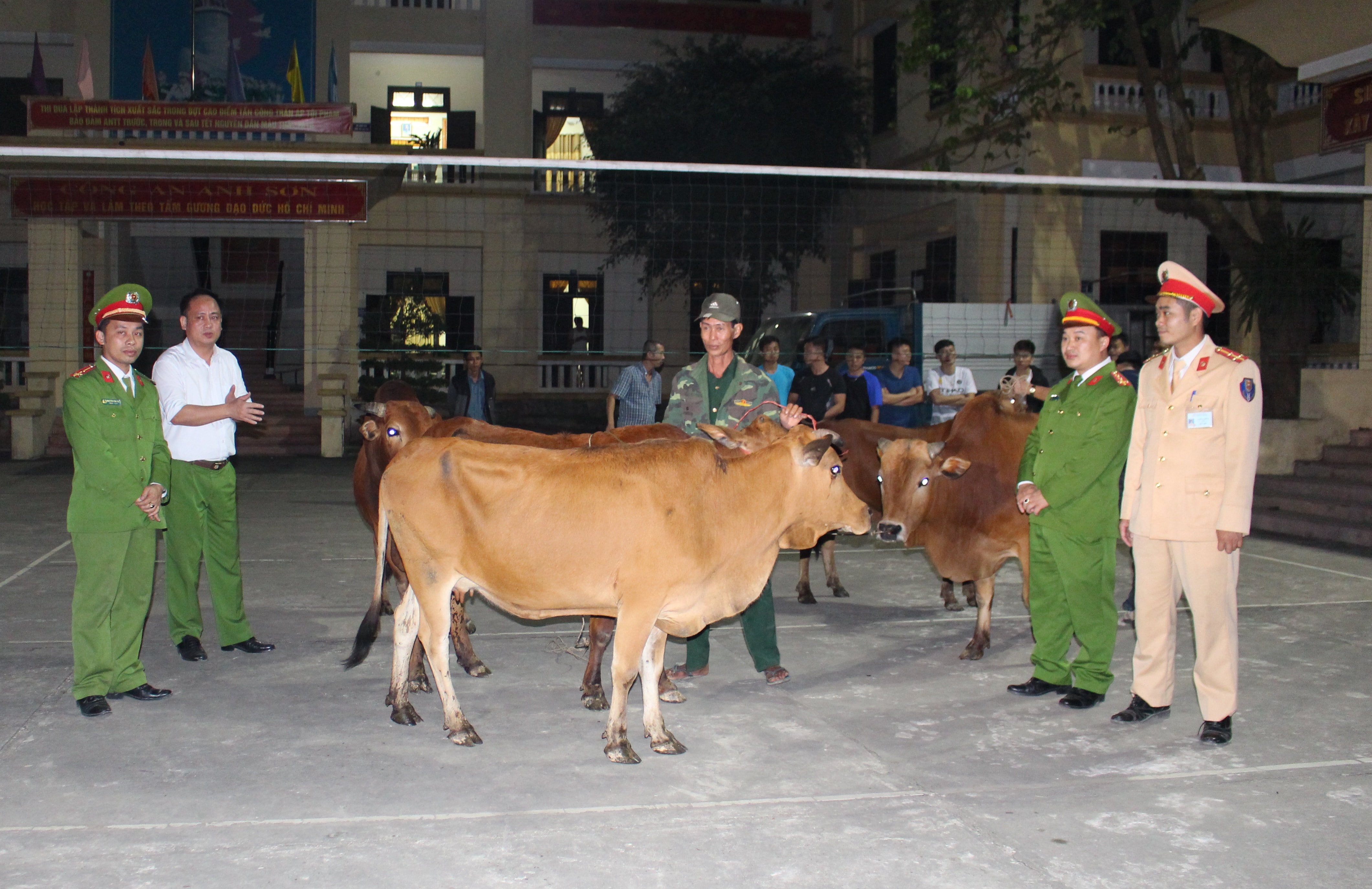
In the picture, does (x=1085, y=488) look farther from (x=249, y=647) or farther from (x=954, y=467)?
(x=249, y=647)

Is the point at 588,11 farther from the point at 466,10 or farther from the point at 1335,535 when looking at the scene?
the point at 1335,535

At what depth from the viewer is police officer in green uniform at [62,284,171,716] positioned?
18.0ft

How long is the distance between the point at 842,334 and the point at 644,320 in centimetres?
1065

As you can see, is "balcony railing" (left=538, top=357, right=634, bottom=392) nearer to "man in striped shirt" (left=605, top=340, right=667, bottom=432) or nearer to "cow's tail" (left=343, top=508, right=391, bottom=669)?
"man in striped shirt" (left=605, top=340, right=667, bottom=432)

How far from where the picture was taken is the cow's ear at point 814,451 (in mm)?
5250

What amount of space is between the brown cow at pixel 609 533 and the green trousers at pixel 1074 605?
1.08 meters

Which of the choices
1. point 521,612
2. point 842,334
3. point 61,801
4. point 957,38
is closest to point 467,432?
point 521,612

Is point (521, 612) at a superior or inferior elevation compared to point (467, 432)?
inferior

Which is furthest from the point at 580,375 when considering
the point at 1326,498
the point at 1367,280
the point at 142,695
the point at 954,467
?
the point at 142,695

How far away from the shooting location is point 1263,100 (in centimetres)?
1478

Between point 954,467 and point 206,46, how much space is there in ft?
74.5

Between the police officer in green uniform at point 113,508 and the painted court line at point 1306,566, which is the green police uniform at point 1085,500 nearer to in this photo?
the police officer in green uniform at point 113,508

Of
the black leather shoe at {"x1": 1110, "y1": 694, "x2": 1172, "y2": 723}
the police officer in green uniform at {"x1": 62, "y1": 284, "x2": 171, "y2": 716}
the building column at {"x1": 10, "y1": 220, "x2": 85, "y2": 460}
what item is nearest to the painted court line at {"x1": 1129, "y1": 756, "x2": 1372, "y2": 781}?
the black leather shoe at {"x1": 1110, "y1": 694, "x2": 1172, "y2": 723}

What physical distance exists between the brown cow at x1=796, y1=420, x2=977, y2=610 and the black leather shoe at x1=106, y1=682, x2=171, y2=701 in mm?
4170
